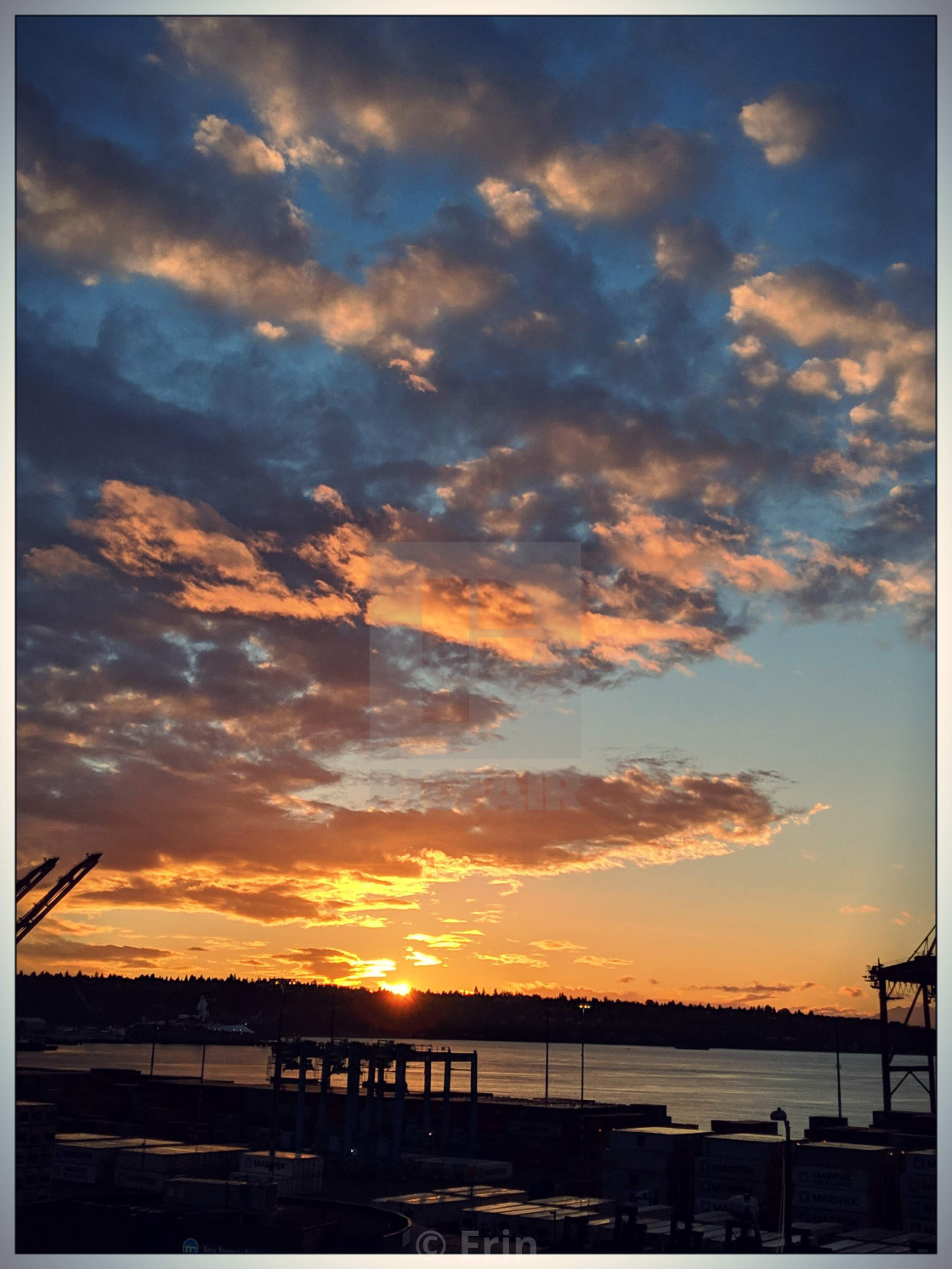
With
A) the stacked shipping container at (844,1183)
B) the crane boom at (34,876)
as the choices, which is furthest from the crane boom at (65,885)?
the stacked shipping container at (844,1183)

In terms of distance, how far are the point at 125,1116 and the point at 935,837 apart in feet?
28.0

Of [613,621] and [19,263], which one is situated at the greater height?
[19,263]

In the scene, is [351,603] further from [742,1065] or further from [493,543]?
[742,1065]

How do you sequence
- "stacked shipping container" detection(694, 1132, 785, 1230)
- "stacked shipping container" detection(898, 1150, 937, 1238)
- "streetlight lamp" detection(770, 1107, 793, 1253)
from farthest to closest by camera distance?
"stacked shipping container" detection(694, 1132, 785, 1230) < "streetlight lamp" detection(770, 1107, 793, 1253) < "stacked shipping container" detection(898, 1150, 937, 1238)

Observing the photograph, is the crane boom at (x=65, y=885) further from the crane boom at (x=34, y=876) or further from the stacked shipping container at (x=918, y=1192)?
the stacked shipping container at (x=918, y=1192)

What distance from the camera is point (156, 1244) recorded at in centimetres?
596

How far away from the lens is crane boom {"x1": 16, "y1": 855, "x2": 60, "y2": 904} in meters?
6.15

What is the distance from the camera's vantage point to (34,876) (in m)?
7.12

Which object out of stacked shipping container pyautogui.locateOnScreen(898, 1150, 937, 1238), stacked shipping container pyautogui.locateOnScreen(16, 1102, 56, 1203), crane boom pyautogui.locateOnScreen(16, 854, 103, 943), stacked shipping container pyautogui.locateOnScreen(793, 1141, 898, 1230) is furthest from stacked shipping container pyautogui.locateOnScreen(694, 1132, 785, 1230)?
crane boom pyautogui.locateOnScreen(16, 854, 103, 943)

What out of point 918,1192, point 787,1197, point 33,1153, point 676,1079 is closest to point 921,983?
point 918,1192

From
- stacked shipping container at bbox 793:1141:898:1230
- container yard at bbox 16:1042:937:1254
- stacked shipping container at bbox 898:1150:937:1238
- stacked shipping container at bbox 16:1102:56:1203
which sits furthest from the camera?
stacked shipping container at bbox 793:1141:898:1230

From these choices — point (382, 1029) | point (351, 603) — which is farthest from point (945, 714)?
point (382, 1029)

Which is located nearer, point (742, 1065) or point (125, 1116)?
point (125, 1116)

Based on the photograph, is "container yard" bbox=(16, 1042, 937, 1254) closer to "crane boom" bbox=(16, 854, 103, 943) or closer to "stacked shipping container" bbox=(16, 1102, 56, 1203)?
"stacked shipping container" bbox=(16, 1102, 56, 1203)
